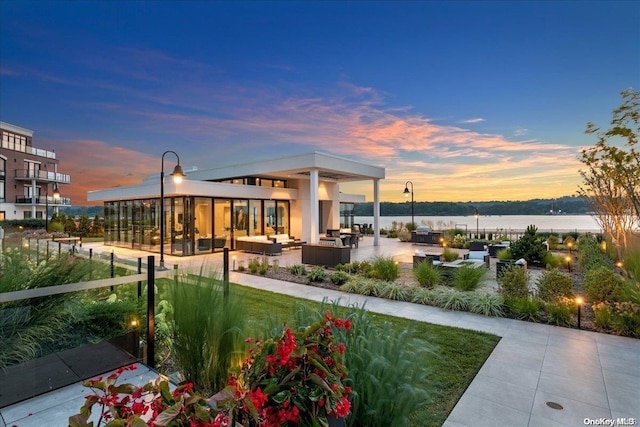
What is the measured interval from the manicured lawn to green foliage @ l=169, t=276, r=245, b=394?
26cm

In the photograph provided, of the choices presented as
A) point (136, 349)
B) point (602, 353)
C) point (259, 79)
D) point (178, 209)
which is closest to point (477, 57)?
point (259, 79)

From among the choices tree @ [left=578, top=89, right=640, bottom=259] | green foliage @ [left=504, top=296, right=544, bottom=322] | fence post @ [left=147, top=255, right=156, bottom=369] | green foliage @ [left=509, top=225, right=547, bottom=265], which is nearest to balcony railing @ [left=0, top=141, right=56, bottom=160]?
fence post @ [left=147, top=255, right=156, bottom=369]

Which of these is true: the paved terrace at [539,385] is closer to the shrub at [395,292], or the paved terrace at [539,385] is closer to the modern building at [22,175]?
the shrub at [395,292]

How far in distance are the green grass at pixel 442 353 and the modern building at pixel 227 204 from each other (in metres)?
9.62

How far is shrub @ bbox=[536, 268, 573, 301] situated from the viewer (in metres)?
6.00

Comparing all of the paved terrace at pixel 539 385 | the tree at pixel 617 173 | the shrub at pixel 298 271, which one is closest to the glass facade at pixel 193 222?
the shrub at pixel 298 271

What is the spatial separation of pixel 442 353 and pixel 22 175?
46568 millimetres

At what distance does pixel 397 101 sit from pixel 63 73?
39.7ft

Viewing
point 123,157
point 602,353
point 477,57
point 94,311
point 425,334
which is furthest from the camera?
point 123,157

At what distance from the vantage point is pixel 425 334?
15.8 feet

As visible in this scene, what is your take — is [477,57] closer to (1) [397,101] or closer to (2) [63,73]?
(1) [397,101]

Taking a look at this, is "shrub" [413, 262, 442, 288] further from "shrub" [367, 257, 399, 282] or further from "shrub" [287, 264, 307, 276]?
"shrub" [287, 264, 307, 276]

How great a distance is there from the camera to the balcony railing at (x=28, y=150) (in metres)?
34.3

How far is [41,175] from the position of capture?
120 feet
